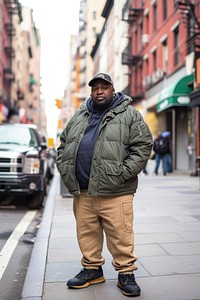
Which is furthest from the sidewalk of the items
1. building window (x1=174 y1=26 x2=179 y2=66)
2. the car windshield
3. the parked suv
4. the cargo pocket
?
building window (x1=174 y1=26 x2=179 y2=66)

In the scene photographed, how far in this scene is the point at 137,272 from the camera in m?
4.40

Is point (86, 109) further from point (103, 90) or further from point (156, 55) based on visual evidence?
point (156, 55)

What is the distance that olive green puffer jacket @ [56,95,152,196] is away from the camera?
364 centimetres

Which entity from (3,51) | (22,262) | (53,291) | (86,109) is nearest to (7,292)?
(53,291)

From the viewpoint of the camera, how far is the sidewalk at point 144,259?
3824mm

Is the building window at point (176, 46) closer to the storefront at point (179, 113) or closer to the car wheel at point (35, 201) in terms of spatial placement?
the storefront at point (179, 113)

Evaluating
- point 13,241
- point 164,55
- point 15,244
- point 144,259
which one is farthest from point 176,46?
point 144,259

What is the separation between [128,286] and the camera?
373 centimetres

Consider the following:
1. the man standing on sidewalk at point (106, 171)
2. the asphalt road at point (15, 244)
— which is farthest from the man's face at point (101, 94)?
the asphalt road at point (15, 244)

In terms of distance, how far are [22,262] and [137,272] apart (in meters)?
1.58

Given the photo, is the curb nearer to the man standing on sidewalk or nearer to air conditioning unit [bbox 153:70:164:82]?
the man standing on sidewalk

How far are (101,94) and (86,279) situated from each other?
5.73 feet

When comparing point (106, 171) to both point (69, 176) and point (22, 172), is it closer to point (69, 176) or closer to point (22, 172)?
point (69, 176)

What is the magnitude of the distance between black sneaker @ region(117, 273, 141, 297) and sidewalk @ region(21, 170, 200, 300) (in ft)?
0.22
